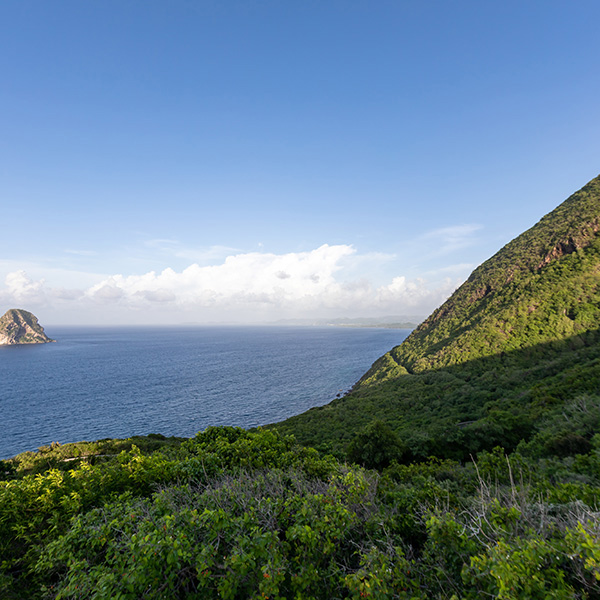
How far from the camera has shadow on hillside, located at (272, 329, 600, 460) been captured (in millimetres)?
23578

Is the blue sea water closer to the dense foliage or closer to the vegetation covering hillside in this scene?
the vegetation covering hillside

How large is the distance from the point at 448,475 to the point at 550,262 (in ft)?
240

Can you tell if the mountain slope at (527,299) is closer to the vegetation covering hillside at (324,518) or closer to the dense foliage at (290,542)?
the vegetation covering hillside at (324,518)

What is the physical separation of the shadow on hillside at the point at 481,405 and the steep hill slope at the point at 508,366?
13 centimetres

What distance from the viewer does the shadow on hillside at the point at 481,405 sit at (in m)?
23.6

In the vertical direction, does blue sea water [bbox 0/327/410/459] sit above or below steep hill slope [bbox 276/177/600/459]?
below

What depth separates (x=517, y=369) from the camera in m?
45.9

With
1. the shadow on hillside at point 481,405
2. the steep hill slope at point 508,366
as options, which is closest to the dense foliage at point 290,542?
the shadow on hillside at point 481,405

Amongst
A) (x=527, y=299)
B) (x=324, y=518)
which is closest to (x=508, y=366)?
(x=527, y=299)

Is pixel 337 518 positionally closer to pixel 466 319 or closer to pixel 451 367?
pixel 451 367

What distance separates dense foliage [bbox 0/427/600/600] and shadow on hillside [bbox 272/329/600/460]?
13.5 m

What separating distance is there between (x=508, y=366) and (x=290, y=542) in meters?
55.4

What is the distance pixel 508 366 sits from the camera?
4834 cm

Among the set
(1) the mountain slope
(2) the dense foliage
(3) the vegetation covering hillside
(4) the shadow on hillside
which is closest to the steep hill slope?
(4) the shadow on hillside
